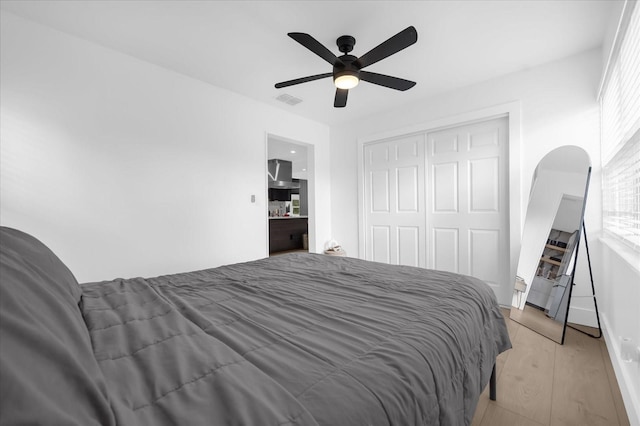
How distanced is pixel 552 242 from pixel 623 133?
42.2 inches

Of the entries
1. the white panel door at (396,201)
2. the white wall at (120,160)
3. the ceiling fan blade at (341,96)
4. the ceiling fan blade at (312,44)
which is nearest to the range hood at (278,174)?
the white panel door at (396,201)

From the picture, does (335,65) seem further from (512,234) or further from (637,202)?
(512,234)

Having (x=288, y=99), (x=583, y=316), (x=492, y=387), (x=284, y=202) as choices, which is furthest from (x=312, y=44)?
(x=284, y=202)

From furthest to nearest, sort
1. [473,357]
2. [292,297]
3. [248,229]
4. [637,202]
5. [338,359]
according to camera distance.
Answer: [248,229]
[637,202]
[292,297]
[473,357]
[338,359]

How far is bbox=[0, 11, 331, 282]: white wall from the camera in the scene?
2225 millimetres

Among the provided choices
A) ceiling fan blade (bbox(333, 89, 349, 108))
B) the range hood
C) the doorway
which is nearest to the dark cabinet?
the doorway

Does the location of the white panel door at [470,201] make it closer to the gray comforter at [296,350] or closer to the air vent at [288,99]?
the air vent at [288,99]

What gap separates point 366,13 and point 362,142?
2377mm

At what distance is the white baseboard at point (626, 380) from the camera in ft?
4.49

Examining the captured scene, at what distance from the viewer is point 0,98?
2.12 m

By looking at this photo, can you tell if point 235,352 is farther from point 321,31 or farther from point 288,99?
point 288,99

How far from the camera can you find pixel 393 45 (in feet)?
6.59

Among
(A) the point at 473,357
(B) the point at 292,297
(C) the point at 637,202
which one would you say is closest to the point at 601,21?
(C) the point at 637,202

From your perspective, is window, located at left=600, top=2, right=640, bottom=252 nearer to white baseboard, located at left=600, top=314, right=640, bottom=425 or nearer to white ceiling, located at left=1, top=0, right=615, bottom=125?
white ceiling, located at left=1, top=0, right=615, bottom=125
